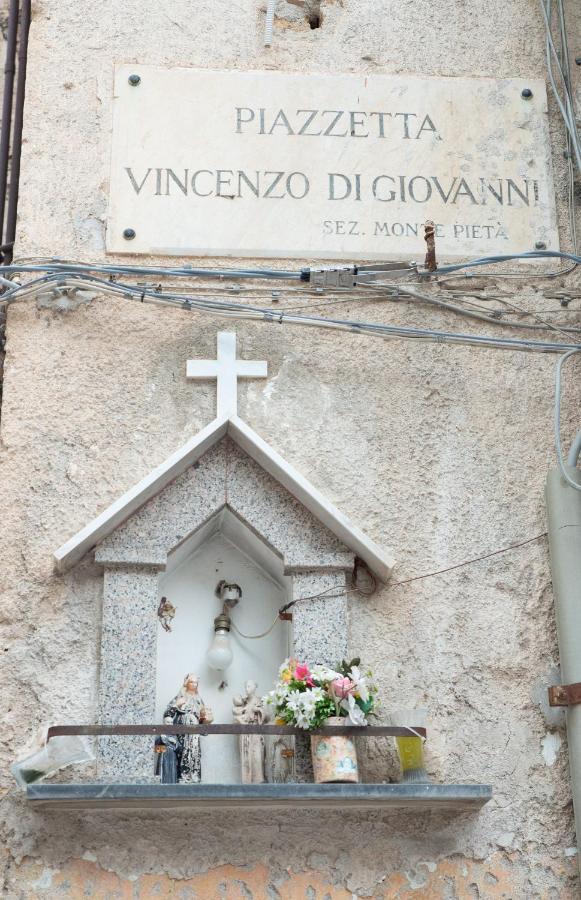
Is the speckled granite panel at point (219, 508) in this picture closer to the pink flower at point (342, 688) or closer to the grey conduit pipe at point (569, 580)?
the pink flower at point (342, 688)

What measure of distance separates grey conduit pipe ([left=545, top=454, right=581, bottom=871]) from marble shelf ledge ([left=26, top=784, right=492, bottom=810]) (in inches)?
14.4

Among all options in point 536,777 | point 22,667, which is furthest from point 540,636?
point 22,667

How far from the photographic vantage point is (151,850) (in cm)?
414

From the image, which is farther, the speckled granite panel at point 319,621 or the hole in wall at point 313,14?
the hole in wall at point 313,14

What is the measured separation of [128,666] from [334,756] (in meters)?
0.72

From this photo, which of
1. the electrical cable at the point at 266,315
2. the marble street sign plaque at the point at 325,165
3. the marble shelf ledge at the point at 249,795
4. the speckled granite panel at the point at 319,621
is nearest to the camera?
the marble shelf ledge at the point at 249,795

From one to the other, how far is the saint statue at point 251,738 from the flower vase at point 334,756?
0.76 feet

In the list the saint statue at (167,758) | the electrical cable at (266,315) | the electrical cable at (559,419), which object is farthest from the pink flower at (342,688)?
the electrical cable at (266,315)

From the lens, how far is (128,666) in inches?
171

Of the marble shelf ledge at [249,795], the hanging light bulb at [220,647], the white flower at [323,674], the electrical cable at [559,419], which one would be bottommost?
the marble shelf ledge at [249,795]

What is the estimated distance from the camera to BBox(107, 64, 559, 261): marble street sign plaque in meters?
5.08

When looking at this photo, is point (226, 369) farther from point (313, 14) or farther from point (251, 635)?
point (313, 14)

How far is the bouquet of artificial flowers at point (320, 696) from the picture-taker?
417cm

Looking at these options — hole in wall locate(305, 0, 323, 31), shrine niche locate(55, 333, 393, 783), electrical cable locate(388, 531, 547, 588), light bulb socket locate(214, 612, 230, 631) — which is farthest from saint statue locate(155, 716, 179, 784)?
hole in wall locate(305, 0, 323, 31)
